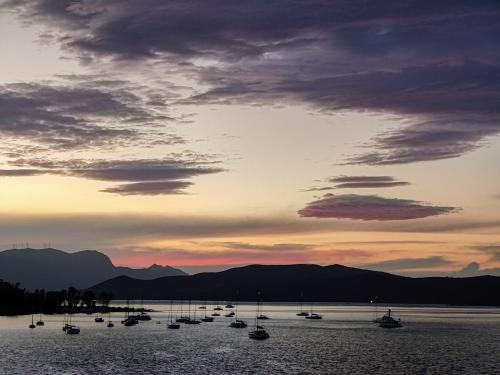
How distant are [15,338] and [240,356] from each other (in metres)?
76.8

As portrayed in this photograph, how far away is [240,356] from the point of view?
14712 cm

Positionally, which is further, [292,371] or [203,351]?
[203,351]

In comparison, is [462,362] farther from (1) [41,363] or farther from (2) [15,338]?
(2) [15,338]

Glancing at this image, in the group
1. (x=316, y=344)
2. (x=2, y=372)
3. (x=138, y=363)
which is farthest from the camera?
(x=316, y=344)

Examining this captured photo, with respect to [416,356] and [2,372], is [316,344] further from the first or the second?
[2,372]

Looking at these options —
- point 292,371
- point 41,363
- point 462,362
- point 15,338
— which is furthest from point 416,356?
point 15,338

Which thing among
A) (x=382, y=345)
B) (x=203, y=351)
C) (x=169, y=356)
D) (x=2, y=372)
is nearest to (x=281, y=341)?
(x=382, y=345)

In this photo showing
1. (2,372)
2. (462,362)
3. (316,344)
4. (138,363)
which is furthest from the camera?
(316,344)

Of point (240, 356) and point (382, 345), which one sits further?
point (382, 345)

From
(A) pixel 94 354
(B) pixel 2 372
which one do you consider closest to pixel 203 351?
(A) pixel 94 354

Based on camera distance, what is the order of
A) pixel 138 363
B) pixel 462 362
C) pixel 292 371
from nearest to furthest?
pixel 292 371 < pixel 138 363 < pixel 462 362

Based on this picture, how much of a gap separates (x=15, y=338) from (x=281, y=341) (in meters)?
73.3

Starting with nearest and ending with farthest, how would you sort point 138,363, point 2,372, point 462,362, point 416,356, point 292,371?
point 2,372
point 292,371
point 138,363
point 462,362
point 416,356

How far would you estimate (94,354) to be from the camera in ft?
488
